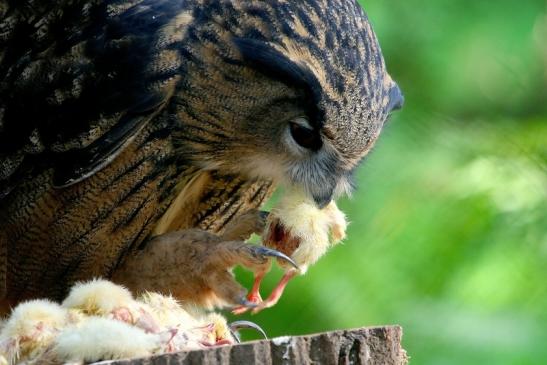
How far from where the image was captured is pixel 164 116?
2.47 meters

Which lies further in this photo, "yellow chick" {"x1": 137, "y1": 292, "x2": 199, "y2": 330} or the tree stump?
"yellow chick" {"x1": 137, "y1": 292, "x2": 199, "y2": 330}

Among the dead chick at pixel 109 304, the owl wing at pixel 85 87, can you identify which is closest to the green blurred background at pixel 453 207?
the owl wing at pixel 85 87

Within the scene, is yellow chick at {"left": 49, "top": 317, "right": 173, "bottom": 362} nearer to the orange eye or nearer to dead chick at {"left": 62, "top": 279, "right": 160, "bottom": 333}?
dead chick at {"left": 62, "top": 279, "right": 160, "bottom": 333}

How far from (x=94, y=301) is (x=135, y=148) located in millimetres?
500

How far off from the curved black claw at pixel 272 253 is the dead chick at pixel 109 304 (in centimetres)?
36

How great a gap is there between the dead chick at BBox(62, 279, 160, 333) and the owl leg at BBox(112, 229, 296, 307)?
0.37 meters

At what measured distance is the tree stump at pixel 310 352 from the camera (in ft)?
5.41

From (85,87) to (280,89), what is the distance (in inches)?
16.8

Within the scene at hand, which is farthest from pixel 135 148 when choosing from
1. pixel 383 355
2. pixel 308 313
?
pixel 308 313

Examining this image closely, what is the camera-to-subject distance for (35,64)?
247cm

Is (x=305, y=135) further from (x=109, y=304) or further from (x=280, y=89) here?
(x=109, y=304)

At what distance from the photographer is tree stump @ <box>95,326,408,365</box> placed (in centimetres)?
165

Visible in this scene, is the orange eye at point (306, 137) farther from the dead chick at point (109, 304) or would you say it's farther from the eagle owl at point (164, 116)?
the dead chick at point (109, 304)

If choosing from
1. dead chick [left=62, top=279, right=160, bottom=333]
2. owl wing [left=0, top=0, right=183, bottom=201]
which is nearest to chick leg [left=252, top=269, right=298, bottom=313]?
dead chick [left=62, top=279, right=160, bottom=333]
